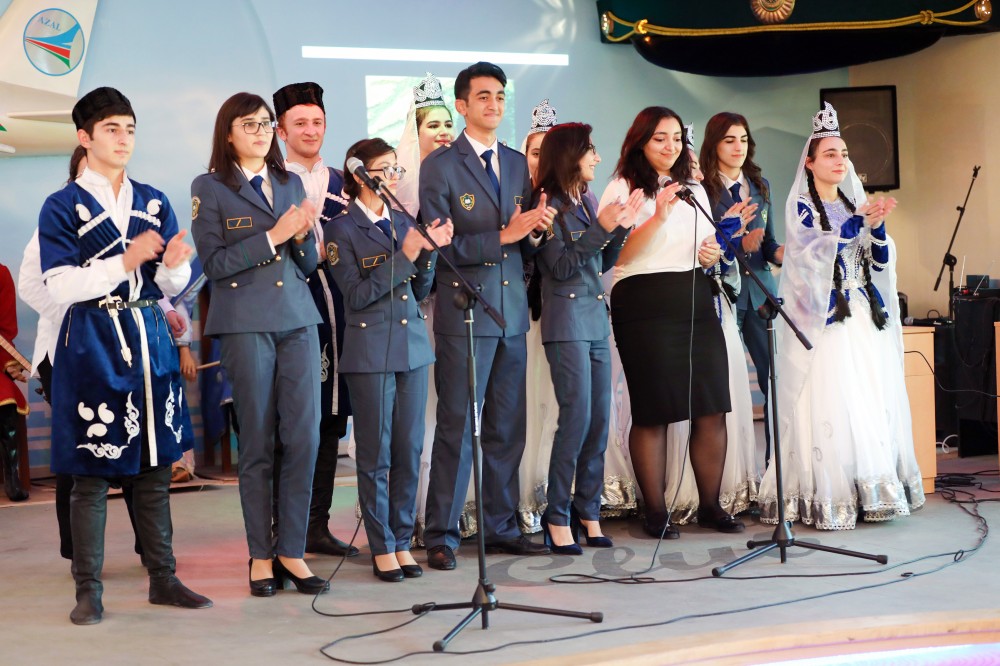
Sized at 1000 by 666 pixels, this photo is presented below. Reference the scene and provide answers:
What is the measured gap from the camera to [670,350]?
4645mm

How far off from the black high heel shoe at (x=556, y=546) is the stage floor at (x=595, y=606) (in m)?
0.08

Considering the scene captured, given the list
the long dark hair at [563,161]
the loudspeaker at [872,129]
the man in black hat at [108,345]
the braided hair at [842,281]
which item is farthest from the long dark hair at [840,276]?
the loudspeaker at [872,129]

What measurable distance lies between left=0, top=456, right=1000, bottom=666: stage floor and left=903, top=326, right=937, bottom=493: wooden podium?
58cm

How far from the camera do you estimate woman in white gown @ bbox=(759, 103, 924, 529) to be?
471 cm

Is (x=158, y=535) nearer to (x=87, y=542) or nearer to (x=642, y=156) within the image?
(x=87, y=542)

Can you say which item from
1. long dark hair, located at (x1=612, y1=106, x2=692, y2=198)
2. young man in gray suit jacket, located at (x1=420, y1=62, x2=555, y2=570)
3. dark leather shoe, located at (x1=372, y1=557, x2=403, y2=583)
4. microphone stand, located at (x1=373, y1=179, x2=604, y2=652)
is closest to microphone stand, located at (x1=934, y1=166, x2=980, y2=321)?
long dark hair, located at (x1=612, y1=106, x2=692, y2=198)

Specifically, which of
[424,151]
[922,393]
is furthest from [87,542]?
[922,393]

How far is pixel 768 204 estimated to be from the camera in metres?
5.58

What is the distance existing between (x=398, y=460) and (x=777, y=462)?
1.32 m

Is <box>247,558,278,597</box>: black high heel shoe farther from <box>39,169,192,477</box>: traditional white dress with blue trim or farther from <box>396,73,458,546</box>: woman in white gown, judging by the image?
<box>396,73,458,546</box>: woman in white gown

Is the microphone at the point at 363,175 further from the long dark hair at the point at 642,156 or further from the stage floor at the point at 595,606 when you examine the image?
the long dark hair at the point at 642,156

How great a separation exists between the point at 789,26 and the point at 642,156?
3717mm

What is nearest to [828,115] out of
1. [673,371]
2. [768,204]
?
[768,204]

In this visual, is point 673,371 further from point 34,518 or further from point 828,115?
point 34,518
